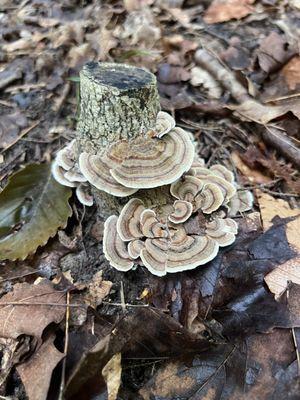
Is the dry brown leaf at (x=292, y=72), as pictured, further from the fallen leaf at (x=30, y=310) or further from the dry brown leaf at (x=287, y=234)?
the fallen leaf at (x=30, y=310)

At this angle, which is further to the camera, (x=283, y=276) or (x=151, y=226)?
(x=151, y=226)

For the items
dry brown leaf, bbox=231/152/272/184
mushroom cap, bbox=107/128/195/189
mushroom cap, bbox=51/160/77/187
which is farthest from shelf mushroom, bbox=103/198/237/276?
dry brown leaf, bbox=231/152/272/184

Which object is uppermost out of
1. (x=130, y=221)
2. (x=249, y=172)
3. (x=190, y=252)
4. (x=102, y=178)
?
(x=102, y=178)

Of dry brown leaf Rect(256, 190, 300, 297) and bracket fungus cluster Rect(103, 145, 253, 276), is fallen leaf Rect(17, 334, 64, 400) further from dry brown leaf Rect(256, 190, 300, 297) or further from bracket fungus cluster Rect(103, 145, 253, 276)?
dry brown leaf Rect(256, 190, 300, 297)

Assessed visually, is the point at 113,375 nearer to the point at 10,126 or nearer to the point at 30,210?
the point at 30,210

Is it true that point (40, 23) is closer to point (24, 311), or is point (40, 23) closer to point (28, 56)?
point (28, 56)

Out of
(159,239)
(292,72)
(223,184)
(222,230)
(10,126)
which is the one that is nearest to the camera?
(159,239)

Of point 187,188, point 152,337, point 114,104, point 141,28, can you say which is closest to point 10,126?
point 114,104

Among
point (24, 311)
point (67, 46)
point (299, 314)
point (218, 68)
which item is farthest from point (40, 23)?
point (299, 314)
